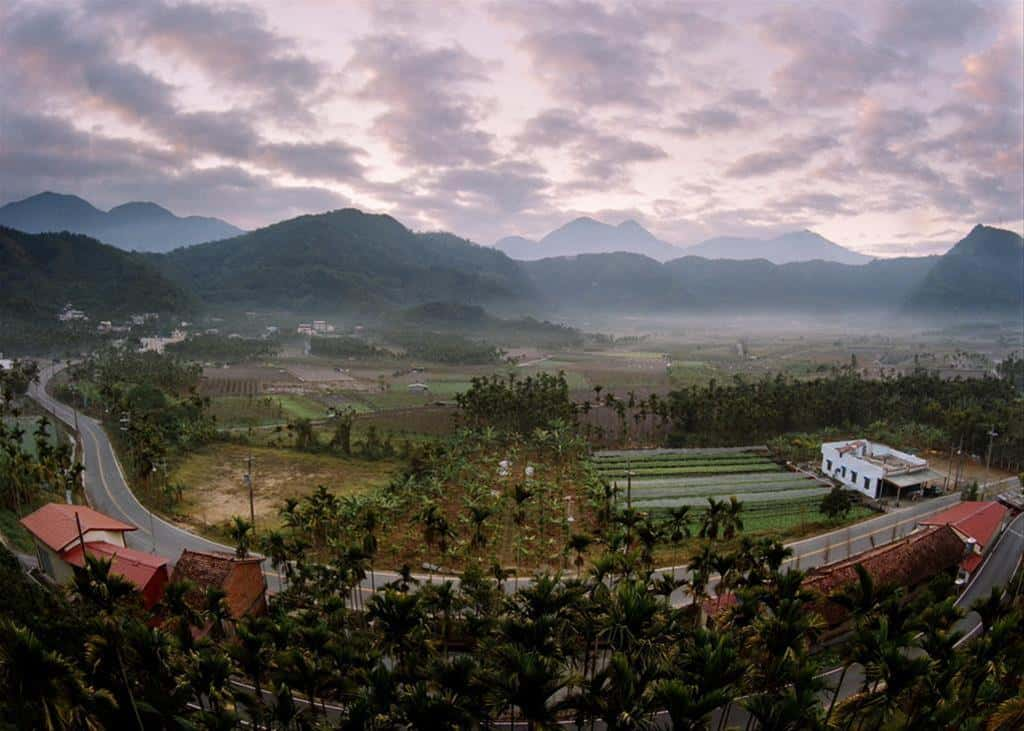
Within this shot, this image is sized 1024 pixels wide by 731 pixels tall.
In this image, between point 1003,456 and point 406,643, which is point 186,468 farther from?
point 1003,456

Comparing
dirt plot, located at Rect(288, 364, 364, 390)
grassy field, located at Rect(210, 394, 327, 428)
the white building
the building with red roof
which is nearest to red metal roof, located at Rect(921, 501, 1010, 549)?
the building with red roof

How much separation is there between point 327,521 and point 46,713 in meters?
22.4

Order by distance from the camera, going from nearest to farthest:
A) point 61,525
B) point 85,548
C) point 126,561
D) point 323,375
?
point 85,548
point 126,561
point 61,525
point 323,375

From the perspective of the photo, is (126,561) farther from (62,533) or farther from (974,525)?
(974,525)

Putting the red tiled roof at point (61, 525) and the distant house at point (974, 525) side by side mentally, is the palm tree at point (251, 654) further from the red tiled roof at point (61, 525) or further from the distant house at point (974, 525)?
the distant house at point (974, 525)

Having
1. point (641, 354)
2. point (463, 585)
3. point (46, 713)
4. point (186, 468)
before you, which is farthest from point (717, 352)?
point (46, 713)

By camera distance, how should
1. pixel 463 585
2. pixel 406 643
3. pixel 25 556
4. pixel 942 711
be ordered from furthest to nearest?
pixel 25 556
pixel 463 585
pixel 406 643
pixel 942 711

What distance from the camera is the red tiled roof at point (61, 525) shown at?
2570 centimetres

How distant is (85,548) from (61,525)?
17.6 ft

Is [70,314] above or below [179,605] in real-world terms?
above

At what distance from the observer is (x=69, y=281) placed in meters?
178

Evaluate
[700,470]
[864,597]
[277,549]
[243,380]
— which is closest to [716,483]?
[700,470]

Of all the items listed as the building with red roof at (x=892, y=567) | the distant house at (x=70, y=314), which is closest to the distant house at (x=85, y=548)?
the building with red roof at (x=892, y=567)

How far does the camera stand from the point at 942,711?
13047mm
